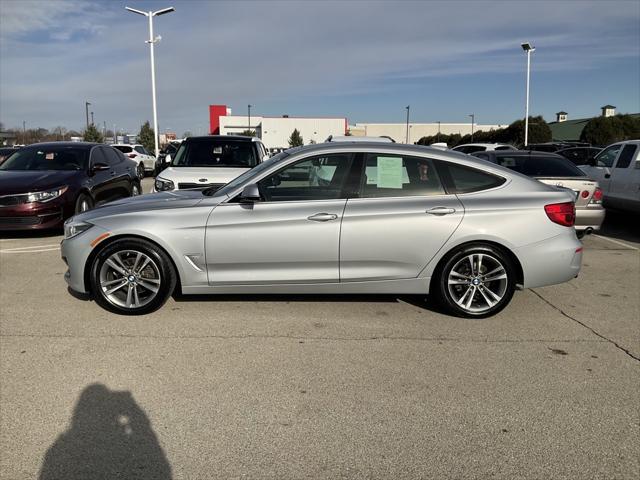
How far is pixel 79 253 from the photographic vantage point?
5.04 meters

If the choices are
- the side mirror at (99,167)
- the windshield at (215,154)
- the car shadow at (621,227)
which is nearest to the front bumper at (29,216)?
the side mirror at (99,167)

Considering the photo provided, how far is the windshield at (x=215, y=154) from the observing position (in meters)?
9.95

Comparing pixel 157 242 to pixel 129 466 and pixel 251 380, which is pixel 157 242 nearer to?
pixel 251 380

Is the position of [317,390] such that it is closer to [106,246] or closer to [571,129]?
[106,246]

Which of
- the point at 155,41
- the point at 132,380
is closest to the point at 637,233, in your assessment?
the point at 132,380

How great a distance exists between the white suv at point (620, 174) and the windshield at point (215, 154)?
7.04 metres

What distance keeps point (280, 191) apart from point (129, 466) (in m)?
2.89

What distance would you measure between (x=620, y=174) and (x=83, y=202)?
10131 millimetres

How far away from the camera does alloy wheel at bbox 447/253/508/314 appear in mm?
5051

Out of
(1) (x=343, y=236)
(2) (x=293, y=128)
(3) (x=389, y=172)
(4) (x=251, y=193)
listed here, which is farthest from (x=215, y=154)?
(2) (x=293, y=128)

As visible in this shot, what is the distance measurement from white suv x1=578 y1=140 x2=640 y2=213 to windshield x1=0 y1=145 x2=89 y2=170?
33.7 feet

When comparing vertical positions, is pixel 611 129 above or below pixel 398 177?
above

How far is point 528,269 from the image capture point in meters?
5.05

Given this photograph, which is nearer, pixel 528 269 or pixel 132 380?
pixel 132 380
